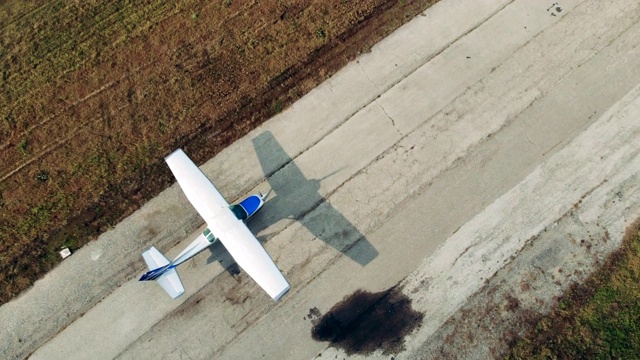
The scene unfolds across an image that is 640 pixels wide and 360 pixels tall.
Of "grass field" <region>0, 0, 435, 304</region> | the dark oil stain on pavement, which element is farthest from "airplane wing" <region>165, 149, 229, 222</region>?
the dark oil stain on pavement

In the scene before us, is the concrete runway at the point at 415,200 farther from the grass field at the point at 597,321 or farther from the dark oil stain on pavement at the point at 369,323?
the grass field at the point at 597,321

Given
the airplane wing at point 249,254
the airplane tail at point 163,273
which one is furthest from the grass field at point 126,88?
the airplane wing at point 249,254

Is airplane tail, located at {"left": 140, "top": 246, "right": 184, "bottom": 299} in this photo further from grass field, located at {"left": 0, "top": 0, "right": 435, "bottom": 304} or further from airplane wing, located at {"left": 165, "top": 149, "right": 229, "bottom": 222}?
grass field, located at {"left": 0, "top": 0, "right": 435, "bottom": 304}

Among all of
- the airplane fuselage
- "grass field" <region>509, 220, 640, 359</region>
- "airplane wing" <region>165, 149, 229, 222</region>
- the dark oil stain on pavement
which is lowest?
"grass field" <region>509, 220, 640, 359</region>

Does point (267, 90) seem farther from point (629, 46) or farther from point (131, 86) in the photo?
point (629, 46)

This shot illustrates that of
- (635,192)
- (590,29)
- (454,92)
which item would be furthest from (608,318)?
(590,29)
